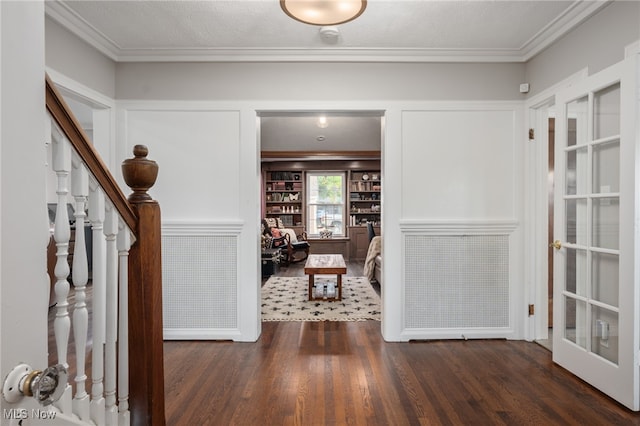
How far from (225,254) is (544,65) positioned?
3141 mm

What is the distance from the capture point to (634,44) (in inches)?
79.9

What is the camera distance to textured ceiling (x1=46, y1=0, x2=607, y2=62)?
2314 mm

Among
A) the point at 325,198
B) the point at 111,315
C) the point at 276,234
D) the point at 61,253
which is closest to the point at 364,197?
the point at 325,198

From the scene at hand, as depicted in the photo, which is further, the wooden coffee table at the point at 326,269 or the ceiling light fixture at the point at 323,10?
the wooden coffee table at the point at 326,269

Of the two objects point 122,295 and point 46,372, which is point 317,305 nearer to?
point 122,295

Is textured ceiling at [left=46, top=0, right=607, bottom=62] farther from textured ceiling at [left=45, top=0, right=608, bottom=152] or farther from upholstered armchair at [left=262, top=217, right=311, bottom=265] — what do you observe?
upholstered armchair at [left=262, top=217, right=311, bottom=265]

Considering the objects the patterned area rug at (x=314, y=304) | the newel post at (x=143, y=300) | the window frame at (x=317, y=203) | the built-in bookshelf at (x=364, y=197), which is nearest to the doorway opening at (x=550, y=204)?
the patterned area rug at (x=314, y=304)

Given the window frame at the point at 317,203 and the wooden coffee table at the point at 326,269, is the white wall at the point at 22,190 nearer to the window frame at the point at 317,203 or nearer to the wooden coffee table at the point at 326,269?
the wooden coffee table at the point at 326,269

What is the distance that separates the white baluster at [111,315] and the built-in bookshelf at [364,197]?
7.17 meters

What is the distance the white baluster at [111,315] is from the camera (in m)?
1.08

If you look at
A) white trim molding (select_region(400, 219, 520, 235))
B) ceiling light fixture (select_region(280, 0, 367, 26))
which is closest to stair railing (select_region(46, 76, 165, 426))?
ceiling light fixture (select_region(280, 0, 367, 26))

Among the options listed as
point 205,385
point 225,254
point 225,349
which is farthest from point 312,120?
point 205,385

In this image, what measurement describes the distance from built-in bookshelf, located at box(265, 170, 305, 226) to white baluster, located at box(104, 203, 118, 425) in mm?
7124

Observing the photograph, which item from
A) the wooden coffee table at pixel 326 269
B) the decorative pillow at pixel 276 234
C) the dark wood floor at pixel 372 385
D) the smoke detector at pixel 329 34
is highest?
the smoke detector at pixel 329 34
